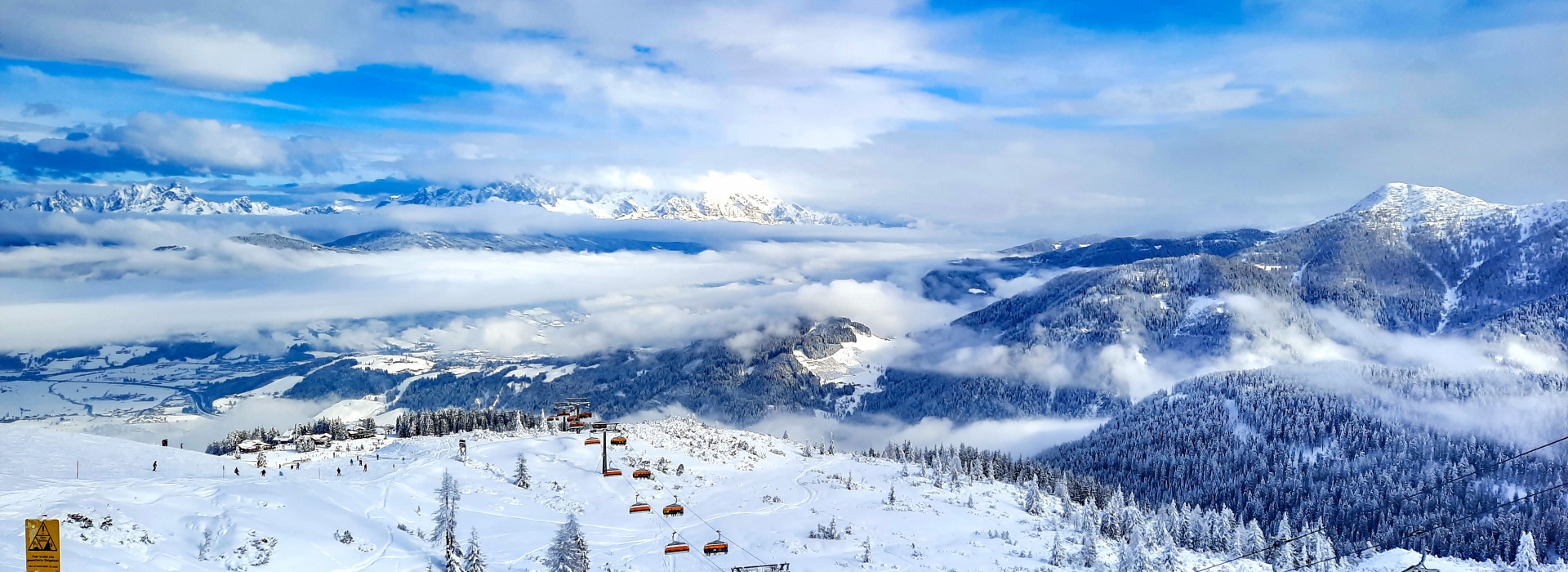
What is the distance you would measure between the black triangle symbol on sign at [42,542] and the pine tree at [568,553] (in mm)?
22822

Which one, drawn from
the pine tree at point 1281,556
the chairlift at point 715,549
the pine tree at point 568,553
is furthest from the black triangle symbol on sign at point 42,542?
the pine tree at point 1281,556

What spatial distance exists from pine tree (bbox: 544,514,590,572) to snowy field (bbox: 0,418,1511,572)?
6652 millimetres

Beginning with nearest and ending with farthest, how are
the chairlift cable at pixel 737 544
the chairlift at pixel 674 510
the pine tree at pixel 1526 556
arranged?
1. the chairlift cable at pixel 737 544
2. the chairlift at pixel 674 510
3. the pine tree at pixel 1526 556

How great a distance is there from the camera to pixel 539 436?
109688mm

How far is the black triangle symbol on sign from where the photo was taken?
28.4 metres

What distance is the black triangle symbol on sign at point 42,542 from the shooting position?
28364 mm

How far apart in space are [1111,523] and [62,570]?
Answer: 94171 millimetres

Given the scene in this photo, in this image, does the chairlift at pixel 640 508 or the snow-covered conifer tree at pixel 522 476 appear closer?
the chairlift at pixel 640 508

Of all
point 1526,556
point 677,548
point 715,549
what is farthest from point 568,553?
point 1526,556

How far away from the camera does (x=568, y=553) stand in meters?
46.4

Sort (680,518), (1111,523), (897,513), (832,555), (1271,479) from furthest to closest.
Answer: (1271,479)
(1111,523)
(897,513)
(680,518)
(832,555)

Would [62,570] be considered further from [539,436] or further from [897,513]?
[539,436]

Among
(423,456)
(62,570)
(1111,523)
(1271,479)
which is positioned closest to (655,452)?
(423,456)

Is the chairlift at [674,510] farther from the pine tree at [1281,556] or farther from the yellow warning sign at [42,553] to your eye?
the pine tree at [1281,556]
